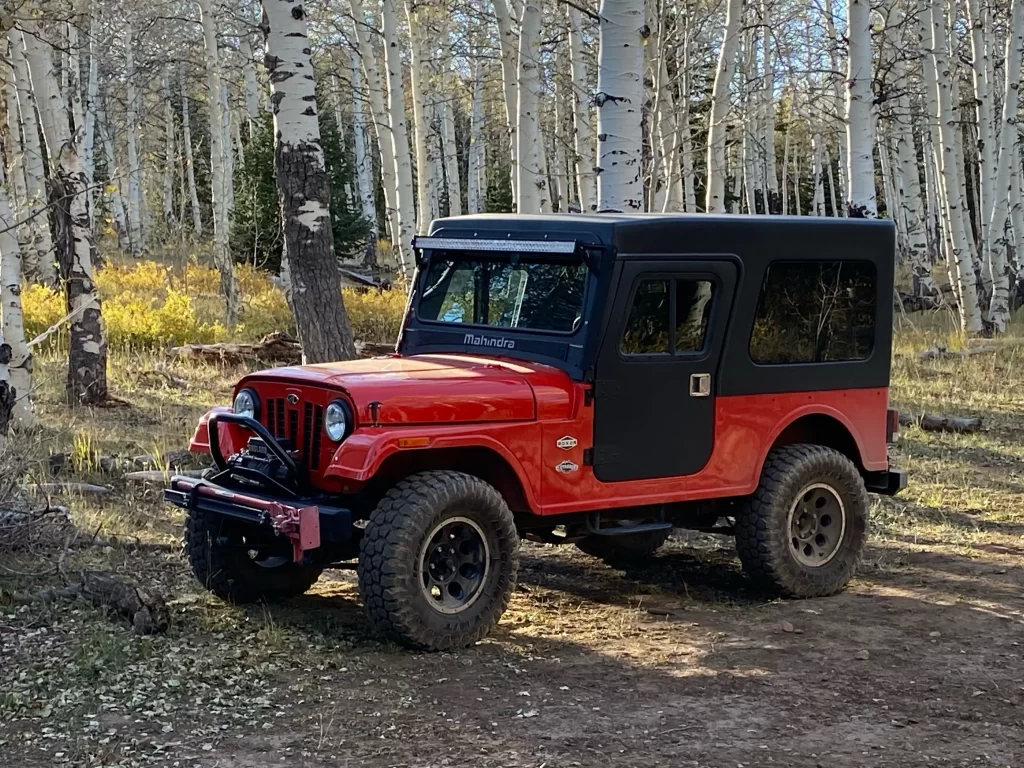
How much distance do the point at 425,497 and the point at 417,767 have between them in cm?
148

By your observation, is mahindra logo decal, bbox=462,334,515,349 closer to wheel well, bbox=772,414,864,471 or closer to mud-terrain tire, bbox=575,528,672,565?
mud-terrain tire, bbox=575,528,672,565

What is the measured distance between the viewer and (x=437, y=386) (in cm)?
562

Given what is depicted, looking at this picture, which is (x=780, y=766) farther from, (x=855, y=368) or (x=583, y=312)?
(x=855, y=368)

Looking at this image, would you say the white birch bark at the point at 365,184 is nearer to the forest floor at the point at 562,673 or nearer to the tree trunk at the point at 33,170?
the tree trunk at the point at 33,170

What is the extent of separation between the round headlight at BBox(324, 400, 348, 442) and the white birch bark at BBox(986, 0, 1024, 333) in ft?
52.6

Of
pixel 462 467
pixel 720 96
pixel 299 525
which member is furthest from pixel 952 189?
pixel 299 525

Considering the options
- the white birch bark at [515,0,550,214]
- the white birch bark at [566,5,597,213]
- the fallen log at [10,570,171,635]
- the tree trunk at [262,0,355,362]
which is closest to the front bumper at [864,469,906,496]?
the fallen log at [10,570,171,635]

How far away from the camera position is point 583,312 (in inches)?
238

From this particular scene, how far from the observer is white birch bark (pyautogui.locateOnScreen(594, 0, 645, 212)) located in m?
8.59

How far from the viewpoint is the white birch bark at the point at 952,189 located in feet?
60.7

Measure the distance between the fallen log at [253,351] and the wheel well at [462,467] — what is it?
9.10 meters

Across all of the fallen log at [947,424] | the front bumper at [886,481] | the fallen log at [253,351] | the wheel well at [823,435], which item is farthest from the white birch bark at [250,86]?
the front bumper at [886,481]

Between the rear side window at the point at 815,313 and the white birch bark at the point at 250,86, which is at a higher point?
the white birch bark at the point at 250,86

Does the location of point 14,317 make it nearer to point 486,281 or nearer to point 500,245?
point 486,281
